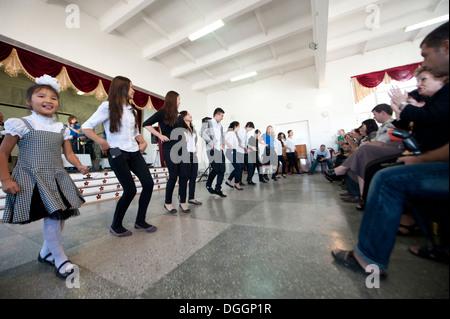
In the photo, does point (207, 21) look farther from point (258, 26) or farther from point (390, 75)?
point (390, 75)

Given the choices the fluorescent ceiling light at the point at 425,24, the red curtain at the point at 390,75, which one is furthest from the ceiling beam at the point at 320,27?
the fluorescent ceiling light at the point at 425,24

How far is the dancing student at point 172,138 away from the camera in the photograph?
76.1 inches

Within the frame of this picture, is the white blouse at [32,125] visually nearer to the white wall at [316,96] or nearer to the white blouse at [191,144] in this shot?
the white blouse at [191,144]

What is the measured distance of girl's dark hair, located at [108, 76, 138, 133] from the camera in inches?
53.4

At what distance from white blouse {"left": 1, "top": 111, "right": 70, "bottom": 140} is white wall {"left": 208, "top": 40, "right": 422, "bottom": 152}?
307 inches

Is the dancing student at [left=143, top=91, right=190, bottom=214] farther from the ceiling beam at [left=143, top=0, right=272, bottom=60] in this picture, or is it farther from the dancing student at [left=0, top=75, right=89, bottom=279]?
the ceiling beam at [left=143, top=0, right=272, bottom=60]

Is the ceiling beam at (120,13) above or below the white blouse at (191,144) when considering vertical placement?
above

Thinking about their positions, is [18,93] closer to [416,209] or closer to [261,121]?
[261,121]

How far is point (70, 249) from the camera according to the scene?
1.27m

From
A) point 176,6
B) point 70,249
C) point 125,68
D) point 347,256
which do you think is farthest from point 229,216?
point 125,68

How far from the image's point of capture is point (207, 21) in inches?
189

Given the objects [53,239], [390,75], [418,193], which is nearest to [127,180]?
[53,239]

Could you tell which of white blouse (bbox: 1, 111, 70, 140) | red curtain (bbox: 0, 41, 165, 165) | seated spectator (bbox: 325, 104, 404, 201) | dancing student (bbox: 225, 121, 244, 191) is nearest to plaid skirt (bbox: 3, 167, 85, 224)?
white blouse (bbox: 1, 111, 70, 140)
